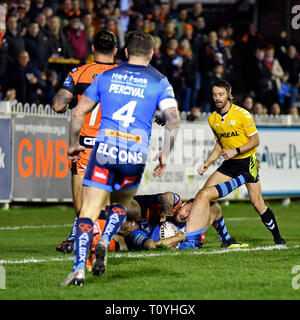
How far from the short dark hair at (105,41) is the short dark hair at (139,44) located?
173cm

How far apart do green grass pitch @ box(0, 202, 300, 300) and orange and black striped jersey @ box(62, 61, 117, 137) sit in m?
1.55

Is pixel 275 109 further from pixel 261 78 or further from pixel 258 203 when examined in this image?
pixel 258 203

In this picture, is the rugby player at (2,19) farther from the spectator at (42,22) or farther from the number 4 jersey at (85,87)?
the number 4 jersey at (85,87)

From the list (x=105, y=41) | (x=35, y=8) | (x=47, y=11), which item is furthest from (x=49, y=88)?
(x=105, y=41)

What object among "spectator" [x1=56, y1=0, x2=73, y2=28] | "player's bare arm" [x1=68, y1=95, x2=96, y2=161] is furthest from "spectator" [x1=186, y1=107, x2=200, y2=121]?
"player's bare arm" [x1=68, y1=95, x2=96, y2=161]

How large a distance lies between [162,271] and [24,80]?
10464mm

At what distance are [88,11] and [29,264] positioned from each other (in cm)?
1296

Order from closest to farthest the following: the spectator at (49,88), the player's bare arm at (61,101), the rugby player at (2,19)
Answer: the player's bare arm at (61,101), the rugby player at (2,19), the spectator at (49,88)

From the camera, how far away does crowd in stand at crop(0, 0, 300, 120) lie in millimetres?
18172

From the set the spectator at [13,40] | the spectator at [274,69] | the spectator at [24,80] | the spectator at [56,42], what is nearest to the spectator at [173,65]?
the spectator at [56,42]

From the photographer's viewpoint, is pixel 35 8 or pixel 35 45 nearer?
pixel 35 45

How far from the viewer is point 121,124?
7.40m

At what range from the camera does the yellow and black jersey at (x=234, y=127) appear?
1154cm
